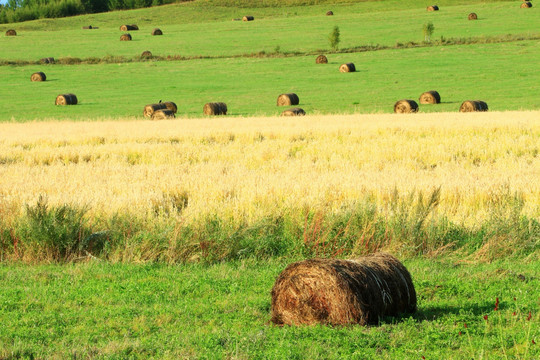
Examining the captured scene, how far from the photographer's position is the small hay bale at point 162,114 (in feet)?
122

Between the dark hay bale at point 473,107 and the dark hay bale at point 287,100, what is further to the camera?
the dark hay bale at point 287,100

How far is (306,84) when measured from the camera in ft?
179

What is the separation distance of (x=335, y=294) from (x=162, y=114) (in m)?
30.9

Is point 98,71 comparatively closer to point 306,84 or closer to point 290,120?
point 306,84

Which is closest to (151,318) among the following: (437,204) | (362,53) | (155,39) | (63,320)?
(63,320)

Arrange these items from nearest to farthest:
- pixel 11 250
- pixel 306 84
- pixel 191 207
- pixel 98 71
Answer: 1. pixel 11 250
2. pixel 191 207
3. pixel 306 84
4. pixel 98 71

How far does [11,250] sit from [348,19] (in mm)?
89480

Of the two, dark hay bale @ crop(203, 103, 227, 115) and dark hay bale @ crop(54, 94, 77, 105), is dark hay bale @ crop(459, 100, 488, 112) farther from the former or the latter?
dark hay bale @ crop(54, 94, 77, 105)

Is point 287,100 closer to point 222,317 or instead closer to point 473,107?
point 473,107

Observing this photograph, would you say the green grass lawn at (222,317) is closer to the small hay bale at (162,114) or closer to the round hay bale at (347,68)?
the small hay bale at (162,114)

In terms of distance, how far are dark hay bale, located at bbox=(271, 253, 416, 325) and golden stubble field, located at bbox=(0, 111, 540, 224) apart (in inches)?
181

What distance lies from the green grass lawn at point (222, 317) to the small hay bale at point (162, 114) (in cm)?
2716

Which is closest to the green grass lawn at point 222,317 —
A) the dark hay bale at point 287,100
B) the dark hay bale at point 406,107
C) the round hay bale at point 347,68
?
the dark hay bale at point 406,107

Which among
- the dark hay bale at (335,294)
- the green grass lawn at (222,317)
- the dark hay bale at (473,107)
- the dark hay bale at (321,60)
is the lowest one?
the dark hay bale at (473,107)
